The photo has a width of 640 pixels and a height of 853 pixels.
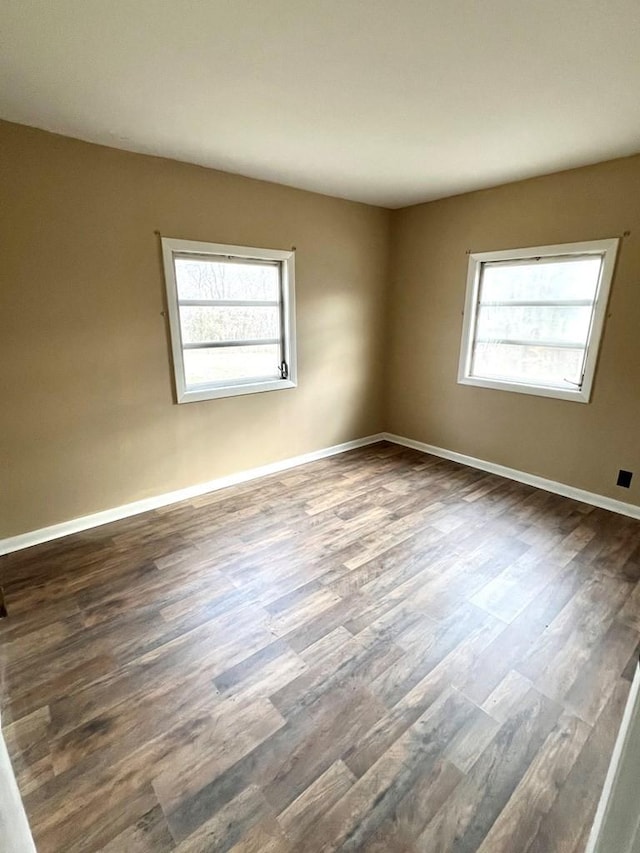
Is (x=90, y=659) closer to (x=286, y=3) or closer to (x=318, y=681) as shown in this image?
(x=318, y=681)

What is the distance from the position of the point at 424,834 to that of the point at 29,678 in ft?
5.42

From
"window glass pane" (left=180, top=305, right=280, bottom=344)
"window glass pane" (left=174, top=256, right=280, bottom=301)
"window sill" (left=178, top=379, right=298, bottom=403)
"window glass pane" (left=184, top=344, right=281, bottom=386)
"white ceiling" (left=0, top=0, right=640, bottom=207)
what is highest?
"white ceiling" (left=0, top=0, right=640, bottom=207)

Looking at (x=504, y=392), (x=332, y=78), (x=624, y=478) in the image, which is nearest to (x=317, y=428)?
(x=504, y=392)

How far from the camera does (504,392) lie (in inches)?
144

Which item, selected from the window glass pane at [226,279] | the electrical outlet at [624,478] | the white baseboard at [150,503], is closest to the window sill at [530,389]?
the electrical outlet at [624,478]

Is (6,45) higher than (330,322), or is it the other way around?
(6,45)

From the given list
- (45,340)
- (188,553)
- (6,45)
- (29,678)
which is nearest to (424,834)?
(29,678)

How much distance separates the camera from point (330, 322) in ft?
13.2

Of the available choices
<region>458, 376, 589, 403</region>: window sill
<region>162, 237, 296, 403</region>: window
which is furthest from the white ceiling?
<region>458, 376, 589, 403</region>: window sill

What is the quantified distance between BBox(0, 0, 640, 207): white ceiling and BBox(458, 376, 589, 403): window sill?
5.50 feet

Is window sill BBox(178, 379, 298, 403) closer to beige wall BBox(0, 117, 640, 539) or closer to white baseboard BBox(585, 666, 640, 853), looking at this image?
beige wall BBox(0, 117, 640, 539)

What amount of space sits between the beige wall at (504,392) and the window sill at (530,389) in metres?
0.06

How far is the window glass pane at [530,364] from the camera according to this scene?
3266 mm

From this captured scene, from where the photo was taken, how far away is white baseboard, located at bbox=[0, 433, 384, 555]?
263 cm
